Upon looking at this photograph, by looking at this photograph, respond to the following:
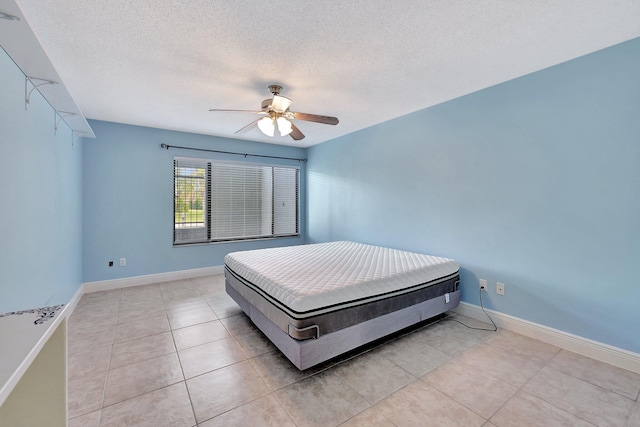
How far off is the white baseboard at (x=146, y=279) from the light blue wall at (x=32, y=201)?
72cm

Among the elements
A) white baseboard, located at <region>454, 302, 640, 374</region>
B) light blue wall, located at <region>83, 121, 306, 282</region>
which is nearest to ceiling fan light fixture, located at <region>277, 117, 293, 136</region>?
light blue wall, located at <region>83, 121, 306, 282</region>

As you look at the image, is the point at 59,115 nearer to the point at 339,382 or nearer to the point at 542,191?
the point at 339,382

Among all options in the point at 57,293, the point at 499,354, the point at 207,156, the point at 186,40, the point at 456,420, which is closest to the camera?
the point at 456,420

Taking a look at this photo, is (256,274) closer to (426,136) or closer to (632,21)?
(426,136)

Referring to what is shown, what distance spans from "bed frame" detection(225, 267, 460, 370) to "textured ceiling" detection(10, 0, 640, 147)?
6.75 feet

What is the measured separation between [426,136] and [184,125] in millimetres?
3472

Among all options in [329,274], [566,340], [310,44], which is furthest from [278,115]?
[566,340]

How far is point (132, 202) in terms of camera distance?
4066 mm

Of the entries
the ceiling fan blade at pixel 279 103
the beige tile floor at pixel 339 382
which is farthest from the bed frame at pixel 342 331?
the ceiling fan blade at pixel 279 103

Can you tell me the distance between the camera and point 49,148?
2.41 m

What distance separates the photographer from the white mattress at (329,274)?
2.02m

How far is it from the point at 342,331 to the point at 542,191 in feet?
7.20

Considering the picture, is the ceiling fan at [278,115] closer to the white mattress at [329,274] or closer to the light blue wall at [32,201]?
the white mattress at [329,274]

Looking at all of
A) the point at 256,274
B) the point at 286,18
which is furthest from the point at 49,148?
the point at 286,18
